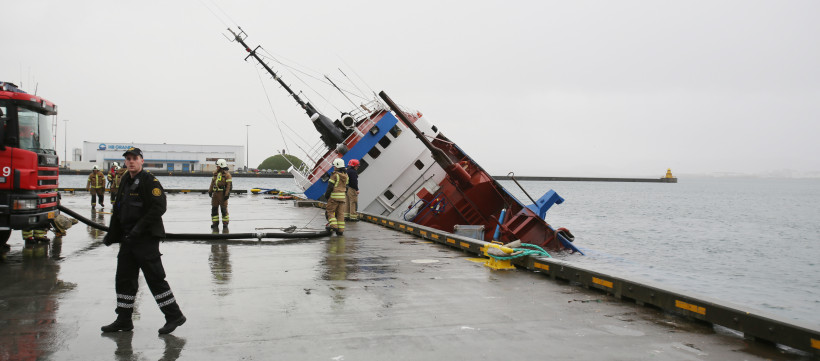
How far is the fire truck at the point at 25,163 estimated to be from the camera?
8.98 meters

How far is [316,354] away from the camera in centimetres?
474

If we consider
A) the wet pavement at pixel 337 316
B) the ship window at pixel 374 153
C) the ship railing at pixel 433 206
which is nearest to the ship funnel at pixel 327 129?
the ship window at pixel 374 153

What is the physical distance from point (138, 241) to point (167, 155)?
4379 inches

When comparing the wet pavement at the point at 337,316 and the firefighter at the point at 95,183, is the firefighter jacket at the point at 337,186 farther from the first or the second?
the firefighter at the point at 95,183

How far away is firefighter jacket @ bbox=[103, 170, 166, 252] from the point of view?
5332mm

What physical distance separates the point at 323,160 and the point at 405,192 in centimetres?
346

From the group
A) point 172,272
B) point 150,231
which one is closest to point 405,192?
point 172,272

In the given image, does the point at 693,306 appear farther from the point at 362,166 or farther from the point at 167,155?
the point at 167,155

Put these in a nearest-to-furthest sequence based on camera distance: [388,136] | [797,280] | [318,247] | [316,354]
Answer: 1. [316,354]
2. [318,247]
3. [797,280]
4. [388,136]

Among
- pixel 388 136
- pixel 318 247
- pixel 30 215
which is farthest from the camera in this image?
pixel 388 136

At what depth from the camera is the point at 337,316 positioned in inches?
236

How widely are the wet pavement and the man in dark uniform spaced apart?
0.22 m

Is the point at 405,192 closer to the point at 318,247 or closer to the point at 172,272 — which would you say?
the point at 318,247

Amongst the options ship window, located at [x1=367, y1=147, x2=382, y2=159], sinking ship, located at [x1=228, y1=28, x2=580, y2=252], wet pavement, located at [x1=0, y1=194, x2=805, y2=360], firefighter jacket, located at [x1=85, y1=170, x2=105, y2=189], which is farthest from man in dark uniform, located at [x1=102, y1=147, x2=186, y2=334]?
firefighter jacket, located at [x1=85, y1=170, x2=105, y2=189]
